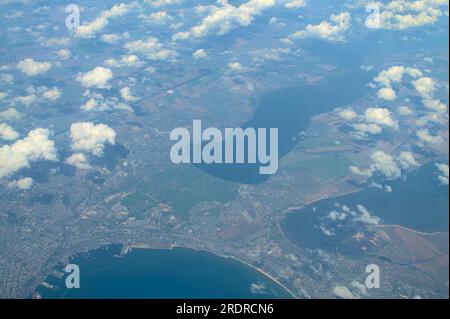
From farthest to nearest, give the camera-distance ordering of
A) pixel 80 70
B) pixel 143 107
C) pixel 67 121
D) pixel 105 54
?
pixel 105 54 < pixel 80 70 < pixel 143 107 < pixel 67 121

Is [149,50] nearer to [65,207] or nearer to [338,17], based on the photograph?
[338,17]

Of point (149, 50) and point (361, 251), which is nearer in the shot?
point (361, 251)

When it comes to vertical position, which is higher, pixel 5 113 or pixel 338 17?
pixel 338 17
